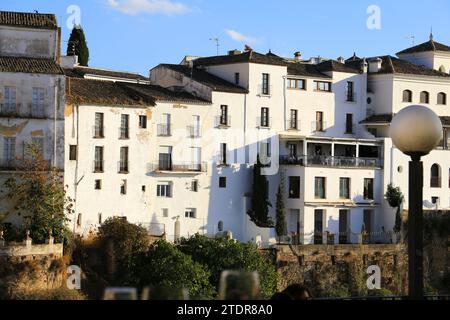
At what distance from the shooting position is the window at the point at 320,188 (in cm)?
5194

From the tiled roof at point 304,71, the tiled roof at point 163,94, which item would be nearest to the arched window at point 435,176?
the tiled roof at point 304,71

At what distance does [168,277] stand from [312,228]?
1144 centimetres

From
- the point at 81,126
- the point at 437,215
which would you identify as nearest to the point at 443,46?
the point at 437,215

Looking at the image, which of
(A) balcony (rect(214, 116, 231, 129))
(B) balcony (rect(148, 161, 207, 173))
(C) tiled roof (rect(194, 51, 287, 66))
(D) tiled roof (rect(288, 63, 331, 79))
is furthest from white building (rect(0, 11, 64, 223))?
(D) tiled roof (rect(288, 63, 331, 79))

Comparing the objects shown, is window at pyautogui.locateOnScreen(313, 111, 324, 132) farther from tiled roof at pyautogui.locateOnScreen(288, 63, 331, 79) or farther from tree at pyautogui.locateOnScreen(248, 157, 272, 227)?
tree at pyautogui.locateOnScreen(248, 157, 272, 227)

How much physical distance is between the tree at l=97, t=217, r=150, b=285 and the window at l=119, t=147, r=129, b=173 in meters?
2.85

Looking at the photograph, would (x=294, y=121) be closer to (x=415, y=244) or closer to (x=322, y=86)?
(x=322, y=86)

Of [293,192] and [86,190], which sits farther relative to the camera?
[293,192]

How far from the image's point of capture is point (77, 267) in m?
41.3

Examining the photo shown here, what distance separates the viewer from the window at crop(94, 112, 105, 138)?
45.4 metres

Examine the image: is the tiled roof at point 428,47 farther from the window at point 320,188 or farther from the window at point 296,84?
A: the window at point 320,188

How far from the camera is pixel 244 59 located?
5184 cm
